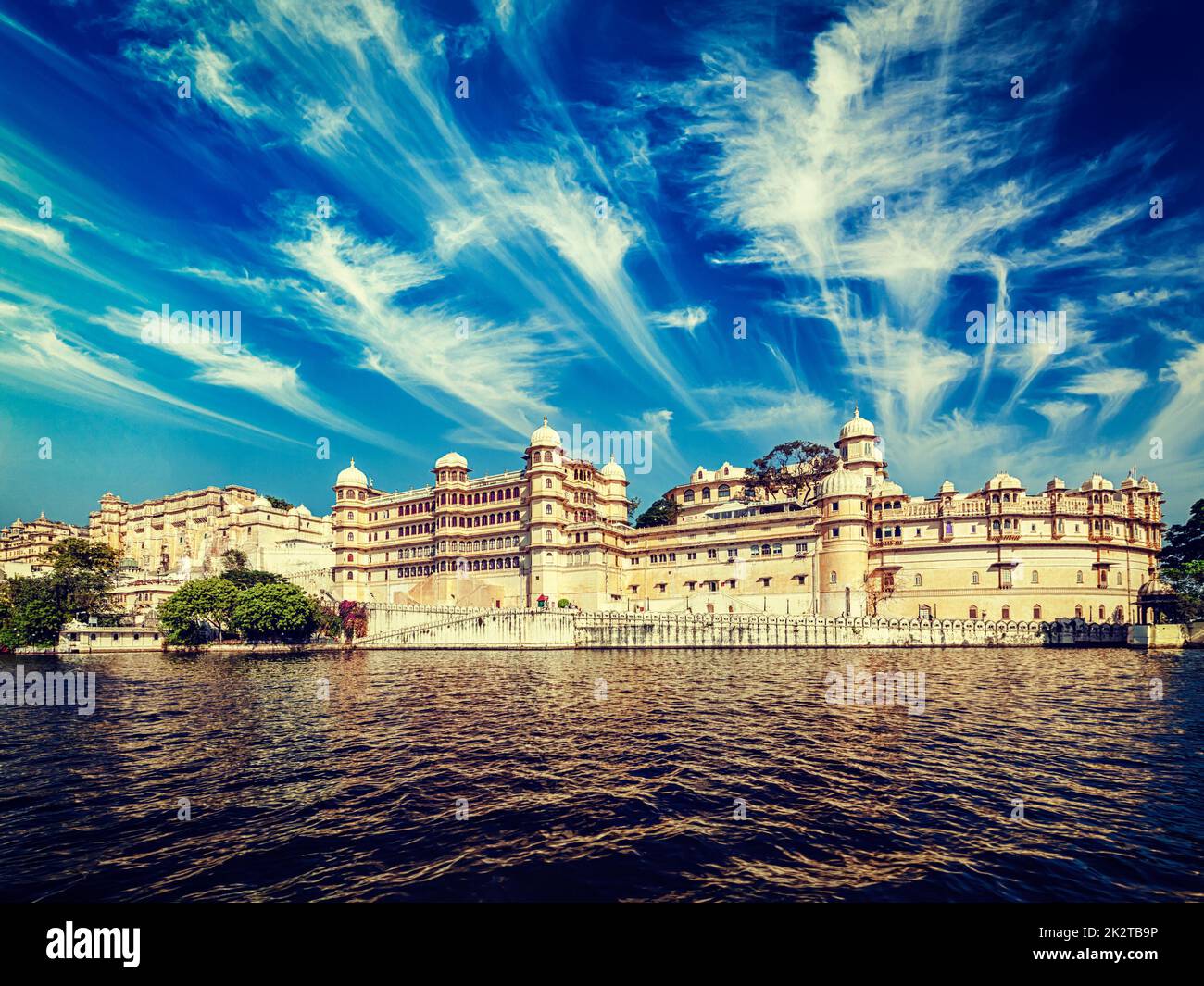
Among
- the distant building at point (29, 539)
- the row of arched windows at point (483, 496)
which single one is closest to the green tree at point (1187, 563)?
the row of arched windows at point (483, 496)

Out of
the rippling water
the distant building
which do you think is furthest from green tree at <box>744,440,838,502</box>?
the distant building

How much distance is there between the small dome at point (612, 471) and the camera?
96.6 m

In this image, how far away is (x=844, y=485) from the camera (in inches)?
2798

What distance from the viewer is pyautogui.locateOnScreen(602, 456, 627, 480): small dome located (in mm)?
96625

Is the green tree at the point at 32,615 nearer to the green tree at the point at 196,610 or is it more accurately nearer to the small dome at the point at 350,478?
the green tree at the point at 196,610

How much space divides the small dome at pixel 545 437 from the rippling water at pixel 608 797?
50342 mm

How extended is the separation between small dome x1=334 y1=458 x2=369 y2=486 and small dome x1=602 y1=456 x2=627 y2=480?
114 ft

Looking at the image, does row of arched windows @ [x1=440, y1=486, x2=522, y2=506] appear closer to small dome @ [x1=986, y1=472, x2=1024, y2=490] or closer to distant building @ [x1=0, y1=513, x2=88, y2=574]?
small dome @ [x1=986, y1=472, x2=1024, y2=490]

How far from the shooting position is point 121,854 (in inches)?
531

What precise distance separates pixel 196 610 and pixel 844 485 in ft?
226
